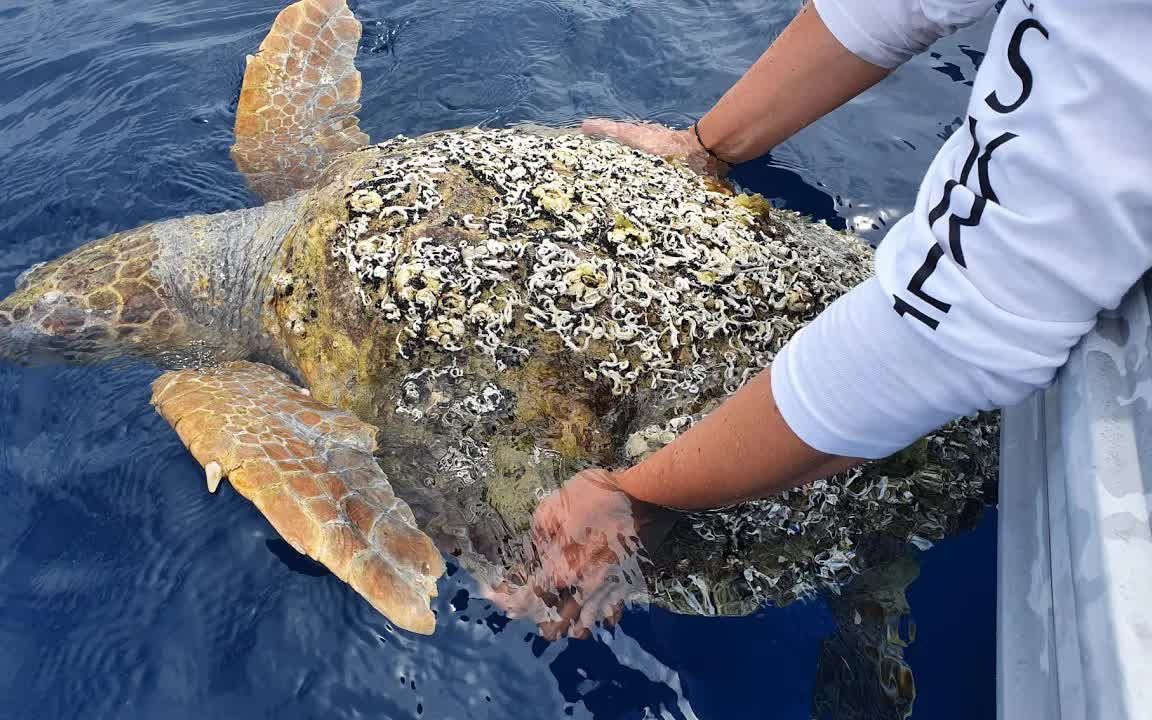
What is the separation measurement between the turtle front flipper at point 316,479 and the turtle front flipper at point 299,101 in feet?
4.17

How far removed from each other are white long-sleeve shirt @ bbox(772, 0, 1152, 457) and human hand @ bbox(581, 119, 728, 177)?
5.54 ft

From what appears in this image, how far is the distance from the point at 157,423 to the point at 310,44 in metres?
1.96

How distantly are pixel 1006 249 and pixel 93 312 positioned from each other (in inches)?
111

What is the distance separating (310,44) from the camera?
3670 millimetres

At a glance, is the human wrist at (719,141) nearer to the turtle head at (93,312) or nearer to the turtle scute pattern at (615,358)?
the turtle scute pattern at (615,358)

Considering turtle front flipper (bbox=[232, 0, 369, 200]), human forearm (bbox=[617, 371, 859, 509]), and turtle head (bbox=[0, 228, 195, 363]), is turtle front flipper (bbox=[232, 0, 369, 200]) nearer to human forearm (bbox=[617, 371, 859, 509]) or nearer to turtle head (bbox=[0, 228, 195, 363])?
turtle head (bbox=[0, 228, 195, 363])

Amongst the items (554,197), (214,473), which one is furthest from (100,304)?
(554,197)

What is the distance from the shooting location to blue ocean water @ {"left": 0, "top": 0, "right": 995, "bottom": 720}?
207 centimetres

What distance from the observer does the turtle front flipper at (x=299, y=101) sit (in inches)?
132

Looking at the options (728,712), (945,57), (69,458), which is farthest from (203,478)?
(945,57)

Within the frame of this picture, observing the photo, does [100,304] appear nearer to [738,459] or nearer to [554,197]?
[554,197]

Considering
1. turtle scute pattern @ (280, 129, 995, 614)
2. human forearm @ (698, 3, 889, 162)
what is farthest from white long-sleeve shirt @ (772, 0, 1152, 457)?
human forearm @ (698, 3, 889, 162)

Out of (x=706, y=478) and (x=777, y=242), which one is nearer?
(x=706, y=478)

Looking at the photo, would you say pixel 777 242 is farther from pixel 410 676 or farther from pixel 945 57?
pixel 945 57
